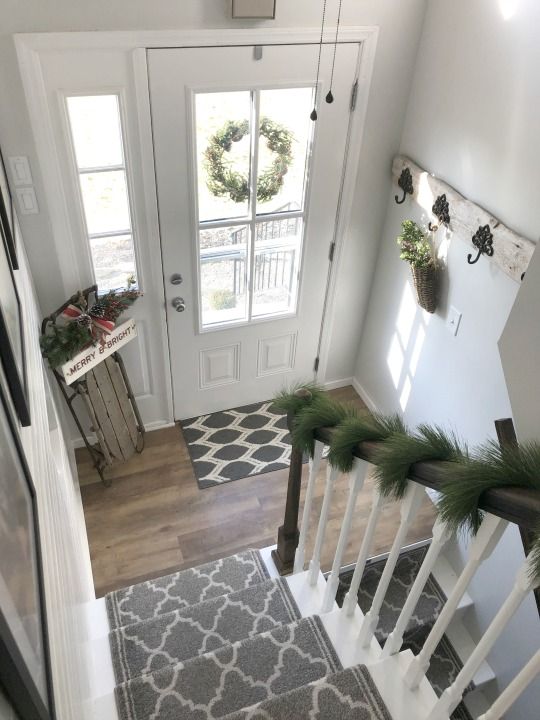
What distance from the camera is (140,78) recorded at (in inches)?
92.0

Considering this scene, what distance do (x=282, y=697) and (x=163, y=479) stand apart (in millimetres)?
1806

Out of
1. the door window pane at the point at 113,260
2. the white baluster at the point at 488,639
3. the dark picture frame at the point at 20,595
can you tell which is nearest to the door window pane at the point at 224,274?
the door window pane at the point at 113,260

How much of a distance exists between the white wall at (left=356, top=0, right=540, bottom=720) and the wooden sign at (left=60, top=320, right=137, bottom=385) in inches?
57.4

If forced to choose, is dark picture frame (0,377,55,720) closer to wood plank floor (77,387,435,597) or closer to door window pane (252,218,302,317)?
wood plank floor (77,387,435,597)

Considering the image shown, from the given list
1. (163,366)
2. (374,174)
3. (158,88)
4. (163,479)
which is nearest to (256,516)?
(163,479)

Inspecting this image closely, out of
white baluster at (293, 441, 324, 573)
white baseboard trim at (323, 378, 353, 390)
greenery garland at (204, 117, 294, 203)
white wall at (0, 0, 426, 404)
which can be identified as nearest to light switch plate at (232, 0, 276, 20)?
white wall at (0, 0, 426, 404)

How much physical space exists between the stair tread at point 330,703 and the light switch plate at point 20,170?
2086mm

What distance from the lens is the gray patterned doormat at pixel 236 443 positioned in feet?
10.4

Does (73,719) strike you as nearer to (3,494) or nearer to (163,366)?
(3,494)

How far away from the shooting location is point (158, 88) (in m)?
2.39

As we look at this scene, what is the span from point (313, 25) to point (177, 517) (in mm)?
2378

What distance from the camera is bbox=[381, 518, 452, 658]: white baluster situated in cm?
112

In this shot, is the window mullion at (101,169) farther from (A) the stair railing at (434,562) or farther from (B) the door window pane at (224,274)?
(A) the stair railing at (434,562)

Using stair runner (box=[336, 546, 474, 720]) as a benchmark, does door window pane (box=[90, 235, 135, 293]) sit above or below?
above
